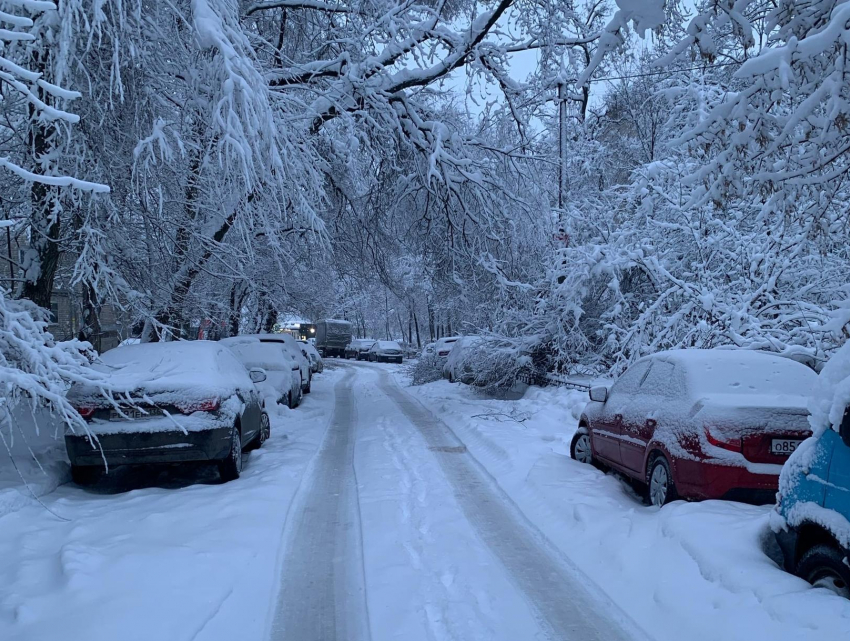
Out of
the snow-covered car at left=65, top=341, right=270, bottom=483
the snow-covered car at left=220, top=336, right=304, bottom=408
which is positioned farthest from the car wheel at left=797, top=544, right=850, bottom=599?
the snow-covered car at left=220, top=336, right=304, bottom=408

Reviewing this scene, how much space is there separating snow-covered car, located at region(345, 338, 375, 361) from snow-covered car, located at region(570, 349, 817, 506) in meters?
44.6

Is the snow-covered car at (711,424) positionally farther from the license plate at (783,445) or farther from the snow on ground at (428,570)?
the snow on ground at (428,570)

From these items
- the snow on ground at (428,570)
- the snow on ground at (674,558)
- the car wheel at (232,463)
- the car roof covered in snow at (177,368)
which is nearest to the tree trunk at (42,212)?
the car roof covered in snow at (177,368)

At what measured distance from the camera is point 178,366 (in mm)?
7566

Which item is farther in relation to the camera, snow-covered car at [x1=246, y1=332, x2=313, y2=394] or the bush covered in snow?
the bush covered in snow

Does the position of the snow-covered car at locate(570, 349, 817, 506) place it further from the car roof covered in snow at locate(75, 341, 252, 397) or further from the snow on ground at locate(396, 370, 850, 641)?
the car roof covered in snow at locate(75, 341, 252, 397)

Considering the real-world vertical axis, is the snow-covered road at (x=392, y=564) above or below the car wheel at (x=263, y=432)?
below

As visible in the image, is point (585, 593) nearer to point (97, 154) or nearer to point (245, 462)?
point (245, 462)

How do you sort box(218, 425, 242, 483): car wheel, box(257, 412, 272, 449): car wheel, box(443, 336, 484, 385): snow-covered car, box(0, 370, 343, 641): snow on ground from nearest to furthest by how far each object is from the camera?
box(0, 370, 343, 641): snow on ground → box(218, 425, 242, 483): car wheel → box(257, 412, 272, 449): car wheel → box(443, 336, 484, 385): snow-covered car

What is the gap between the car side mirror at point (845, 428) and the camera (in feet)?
11.5

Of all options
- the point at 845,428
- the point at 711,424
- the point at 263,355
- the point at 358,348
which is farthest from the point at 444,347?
the point at 358,348

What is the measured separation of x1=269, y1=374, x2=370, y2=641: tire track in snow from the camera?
406cm

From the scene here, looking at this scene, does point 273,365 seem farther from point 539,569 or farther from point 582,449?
point 539,569

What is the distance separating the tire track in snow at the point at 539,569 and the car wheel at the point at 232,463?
2.58m
